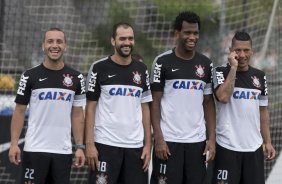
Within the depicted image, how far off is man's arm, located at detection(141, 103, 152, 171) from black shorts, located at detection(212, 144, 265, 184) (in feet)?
2.31

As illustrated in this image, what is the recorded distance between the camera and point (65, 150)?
6.39 m

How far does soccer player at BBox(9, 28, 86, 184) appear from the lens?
6305 millimetres

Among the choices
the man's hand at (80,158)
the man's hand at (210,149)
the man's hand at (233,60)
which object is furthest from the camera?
the man's hand at (210,149)

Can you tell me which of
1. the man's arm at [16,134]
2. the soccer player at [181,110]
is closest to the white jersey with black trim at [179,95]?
the soccer player at [181,110]

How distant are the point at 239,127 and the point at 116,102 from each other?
117 cm

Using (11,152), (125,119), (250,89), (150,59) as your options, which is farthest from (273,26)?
(11,152)

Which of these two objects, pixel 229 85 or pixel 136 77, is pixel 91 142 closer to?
pixel 136 77

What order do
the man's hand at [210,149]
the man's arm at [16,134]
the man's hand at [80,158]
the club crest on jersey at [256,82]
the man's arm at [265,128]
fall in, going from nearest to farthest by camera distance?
1. the man's arm at [16,134]
2. the man's hand at [80,158]
3. the man's hand at [210,149]
4. the club crest on jersey at [256,82]
5. the man's arm at [265,128]

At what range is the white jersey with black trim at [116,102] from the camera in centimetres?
634

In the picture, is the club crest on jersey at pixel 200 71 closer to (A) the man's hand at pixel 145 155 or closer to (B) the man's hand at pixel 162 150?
(B) the man's hand at pixel 162 150

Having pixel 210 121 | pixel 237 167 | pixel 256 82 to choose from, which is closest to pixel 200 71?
pixel 210 121

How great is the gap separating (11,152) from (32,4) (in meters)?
3.55

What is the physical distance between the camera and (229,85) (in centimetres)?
647

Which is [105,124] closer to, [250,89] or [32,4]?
[250,89]
